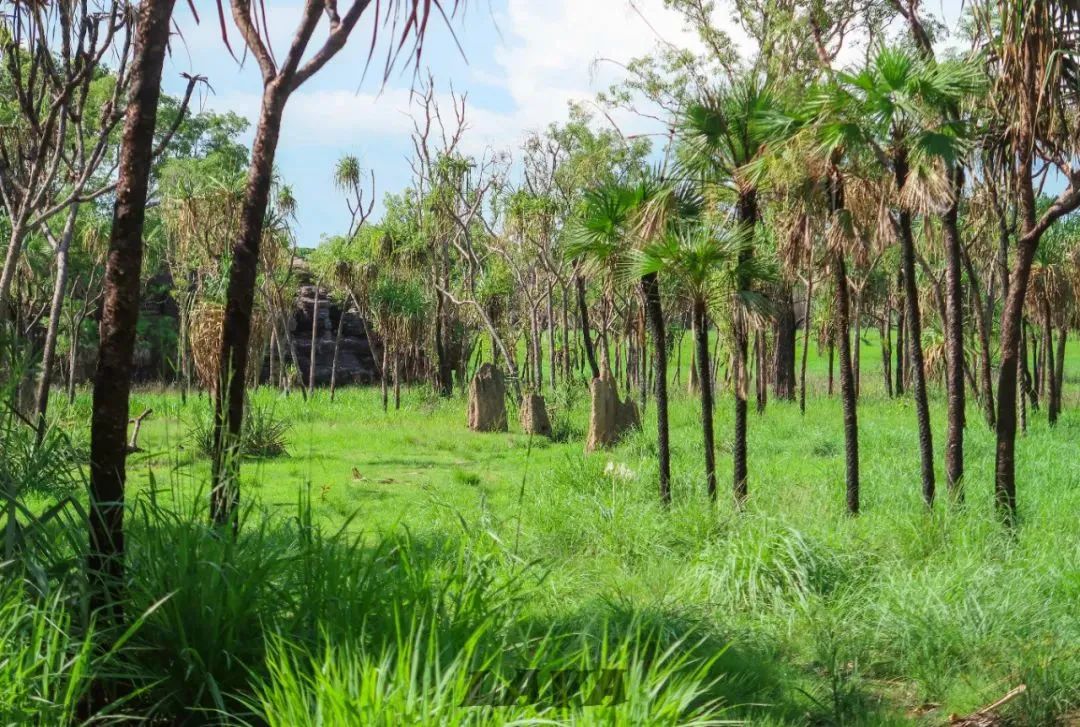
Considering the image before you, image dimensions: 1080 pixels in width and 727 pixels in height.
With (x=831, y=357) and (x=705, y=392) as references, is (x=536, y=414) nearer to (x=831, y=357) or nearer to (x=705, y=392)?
(x=705, y=392)

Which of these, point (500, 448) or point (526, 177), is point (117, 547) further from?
point (526, 177)

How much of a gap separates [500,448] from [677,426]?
4345mm

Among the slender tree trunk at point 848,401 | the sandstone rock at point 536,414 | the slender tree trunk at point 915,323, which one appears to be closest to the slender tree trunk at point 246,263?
the slender tree trunk at point 848,401

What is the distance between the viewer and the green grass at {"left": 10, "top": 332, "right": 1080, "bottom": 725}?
3691 mm

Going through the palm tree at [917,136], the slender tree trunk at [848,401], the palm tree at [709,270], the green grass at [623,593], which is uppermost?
the palm tree at [917,136]

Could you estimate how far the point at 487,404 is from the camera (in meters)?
21.2

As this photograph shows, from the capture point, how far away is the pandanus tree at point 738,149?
10219 millimetres

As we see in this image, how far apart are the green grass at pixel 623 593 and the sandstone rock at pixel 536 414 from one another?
4.12m

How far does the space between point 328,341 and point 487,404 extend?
1020 inches

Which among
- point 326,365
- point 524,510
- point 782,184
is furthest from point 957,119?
point 326,365

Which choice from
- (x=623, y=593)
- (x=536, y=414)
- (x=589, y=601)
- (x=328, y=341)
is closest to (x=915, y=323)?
(x=623, y=593)

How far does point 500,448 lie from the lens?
18062 mm

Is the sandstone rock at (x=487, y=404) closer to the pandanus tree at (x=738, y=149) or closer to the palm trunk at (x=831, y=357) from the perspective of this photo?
the palm trunk at (x=831, y=357)

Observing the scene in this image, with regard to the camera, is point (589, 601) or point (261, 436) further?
point (261, 436)
